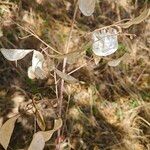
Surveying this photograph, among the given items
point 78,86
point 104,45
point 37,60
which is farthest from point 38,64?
point 78,86

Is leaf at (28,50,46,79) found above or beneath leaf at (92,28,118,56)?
beneath

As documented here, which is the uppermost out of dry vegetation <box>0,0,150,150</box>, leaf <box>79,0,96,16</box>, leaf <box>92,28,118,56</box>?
leaf <box>79,0,96,16</box>

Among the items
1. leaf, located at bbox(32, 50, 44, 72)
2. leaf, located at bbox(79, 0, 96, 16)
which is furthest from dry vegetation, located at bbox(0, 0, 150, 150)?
leaf, located at bbox(79, 0, 96, 16)

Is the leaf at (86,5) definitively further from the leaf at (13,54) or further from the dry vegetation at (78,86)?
the dry vegetation at (78,86)

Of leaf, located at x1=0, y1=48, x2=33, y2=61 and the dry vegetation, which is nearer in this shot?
leaf, located at x1=0, y1=48, x2=33, y2=61

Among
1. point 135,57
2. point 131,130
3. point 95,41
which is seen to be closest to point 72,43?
point 135,57

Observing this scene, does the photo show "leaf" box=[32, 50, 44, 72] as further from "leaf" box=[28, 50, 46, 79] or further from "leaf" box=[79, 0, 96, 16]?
"leaf" box=[79, 0, 96, 16]

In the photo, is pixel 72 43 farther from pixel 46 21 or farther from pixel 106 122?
pixel 106 122

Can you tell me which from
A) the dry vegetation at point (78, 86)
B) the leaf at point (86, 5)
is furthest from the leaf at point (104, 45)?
the dry vegetation at point (78, 86)
